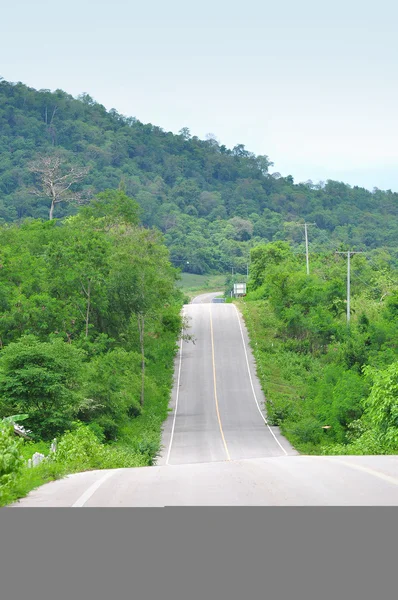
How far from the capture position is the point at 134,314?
2441 inches

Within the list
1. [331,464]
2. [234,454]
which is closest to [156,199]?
[234,454]

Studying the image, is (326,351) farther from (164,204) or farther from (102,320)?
(164,204)

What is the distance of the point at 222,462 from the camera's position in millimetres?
17953

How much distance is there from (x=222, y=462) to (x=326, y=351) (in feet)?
188

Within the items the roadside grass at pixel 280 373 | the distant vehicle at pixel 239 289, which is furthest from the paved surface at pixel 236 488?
the distant vehicle at pixel 239 289

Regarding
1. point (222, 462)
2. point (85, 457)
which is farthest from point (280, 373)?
point (222, 462)

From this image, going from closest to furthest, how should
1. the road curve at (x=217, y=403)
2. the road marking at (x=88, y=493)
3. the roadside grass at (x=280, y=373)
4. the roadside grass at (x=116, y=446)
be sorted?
the road marking at (x=88, y=493) < the roadside grass at (x=116, y=446) < the road curve at (x=217, y=403) < the roadside grass at (x=280, y=373)

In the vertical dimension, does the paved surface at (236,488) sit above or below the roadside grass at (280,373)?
above

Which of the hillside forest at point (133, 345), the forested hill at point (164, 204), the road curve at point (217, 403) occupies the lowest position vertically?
the road curve at point (217, 403)

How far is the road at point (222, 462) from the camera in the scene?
A: 1006 cm

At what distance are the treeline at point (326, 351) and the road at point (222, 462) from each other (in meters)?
1.83

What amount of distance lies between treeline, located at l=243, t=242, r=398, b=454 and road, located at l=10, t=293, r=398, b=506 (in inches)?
72.2

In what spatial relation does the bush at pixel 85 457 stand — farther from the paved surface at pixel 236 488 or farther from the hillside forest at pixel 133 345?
the paved surface at pixel 236 488

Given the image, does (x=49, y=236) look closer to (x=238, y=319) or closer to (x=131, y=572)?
(x=238, y=319)
